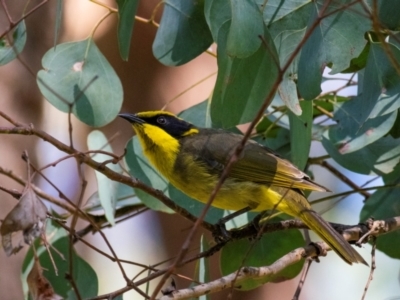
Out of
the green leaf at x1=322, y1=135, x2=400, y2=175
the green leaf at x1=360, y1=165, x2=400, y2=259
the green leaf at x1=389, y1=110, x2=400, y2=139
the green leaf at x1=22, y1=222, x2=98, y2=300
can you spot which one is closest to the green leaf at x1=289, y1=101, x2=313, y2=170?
Answer: the green leaf at x1=322, y1=135, x2=400, y2=175

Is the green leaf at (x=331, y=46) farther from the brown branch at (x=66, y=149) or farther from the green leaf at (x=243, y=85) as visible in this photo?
the brown branch at (x=66, y=149)

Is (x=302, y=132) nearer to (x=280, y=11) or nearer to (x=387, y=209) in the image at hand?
(x=280, y=11)

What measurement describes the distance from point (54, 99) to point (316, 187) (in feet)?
3.65

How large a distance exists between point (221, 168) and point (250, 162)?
0.13 m

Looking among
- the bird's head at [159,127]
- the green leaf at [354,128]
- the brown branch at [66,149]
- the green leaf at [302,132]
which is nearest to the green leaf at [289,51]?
the green leaf at [302,132]

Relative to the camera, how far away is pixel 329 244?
248 centimetres

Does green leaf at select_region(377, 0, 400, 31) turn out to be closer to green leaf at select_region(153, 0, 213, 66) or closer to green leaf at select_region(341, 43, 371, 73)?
green leaf at select_region(341, 43, 371, 73)

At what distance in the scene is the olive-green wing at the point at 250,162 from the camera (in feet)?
9.21

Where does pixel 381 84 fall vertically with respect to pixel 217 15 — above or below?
below

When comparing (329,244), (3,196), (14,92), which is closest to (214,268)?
(3,196)

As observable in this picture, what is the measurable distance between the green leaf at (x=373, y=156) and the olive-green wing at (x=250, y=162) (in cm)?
21

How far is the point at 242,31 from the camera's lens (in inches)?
81.4

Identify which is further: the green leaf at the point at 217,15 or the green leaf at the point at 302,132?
the green leaf at the point at 302,132

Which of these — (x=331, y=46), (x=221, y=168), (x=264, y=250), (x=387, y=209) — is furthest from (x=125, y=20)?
(x=387, y=209)
